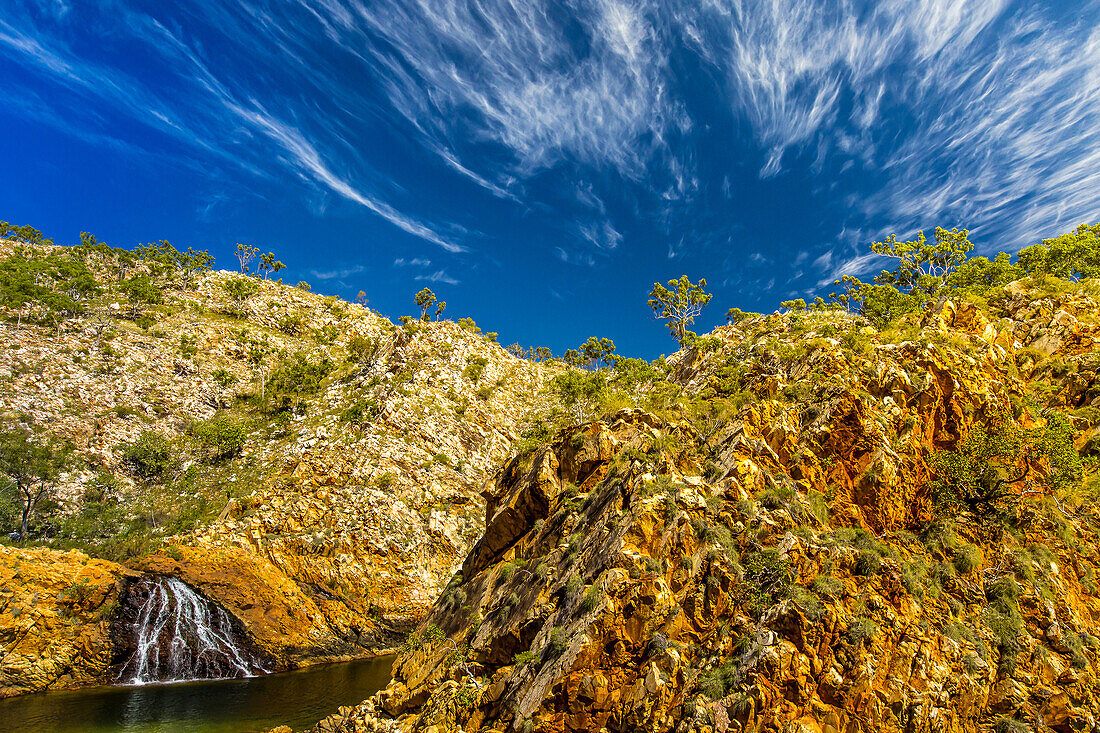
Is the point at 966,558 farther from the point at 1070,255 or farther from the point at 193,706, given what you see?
the point at 193,706

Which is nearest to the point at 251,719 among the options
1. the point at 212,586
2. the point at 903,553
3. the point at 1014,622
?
the point at 212,586

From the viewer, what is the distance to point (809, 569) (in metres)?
17.0

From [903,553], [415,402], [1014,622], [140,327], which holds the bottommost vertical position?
[1014,622]

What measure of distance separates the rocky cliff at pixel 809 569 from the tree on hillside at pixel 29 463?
53.9m

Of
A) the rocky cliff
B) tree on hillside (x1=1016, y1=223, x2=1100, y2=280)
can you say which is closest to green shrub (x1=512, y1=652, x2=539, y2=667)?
the rocky cliff

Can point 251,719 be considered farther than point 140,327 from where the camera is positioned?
No

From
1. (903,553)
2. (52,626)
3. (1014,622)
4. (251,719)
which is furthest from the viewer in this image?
(52,626)

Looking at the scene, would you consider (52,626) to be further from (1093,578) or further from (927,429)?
(1093,578)

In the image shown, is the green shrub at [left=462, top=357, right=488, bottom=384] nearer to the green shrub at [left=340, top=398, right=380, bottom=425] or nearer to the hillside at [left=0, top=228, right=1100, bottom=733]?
the green shrub at [left=340, top=398, right=380, bottom=425]

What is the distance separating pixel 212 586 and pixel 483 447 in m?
37.8

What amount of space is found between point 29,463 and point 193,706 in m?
42.0

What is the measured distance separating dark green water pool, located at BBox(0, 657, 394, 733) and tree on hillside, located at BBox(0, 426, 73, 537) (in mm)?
27702

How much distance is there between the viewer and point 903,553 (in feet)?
61.7

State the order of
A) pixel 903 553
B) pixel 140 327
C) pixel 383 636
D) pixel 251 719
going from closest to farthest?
pixel 903 553, pixel 251 719, pixel 383 636, pixel 140 327
